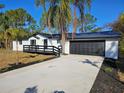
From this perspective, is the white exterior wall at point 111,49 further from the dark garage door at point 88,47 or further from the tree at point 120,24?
the tree at point 120,24

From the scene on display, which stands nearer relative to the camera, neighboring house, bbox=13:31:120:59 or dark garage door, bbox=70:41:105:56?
neighboring house, bbox=13:31:120:59

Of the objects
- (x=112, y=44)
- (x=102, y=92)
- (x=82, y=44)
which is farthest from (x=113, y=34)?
A: (x=102, y=92)

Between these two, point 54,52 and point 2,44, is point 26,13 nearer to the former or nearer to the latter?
point 2,44

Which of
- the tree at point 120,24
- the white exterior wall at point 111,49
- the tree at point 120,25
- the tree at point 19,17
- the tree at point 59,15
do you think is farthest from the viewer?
the tree at point 19,17

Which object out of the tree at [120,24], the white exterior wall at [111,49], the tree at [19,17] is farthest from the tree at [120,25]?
the tree at [19,17]

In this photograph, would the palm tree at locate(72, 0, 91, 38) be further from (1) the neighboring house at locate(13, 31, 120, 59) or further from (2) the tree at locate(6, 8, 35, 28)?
(2) the tree at locate(6, 8, 35, 28)

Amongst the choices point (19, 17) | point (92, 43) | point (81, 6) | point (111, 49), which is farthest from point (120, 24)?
point (19, 17)

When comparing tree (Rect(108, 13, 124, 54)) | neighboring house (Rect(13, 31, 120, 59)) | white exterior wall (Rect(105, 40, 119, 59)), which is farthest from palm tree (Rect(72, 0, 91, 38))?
tree (Rect(108, 13, 124, 54))

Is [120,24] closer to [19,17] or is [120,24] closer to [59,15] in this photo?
[59,15]

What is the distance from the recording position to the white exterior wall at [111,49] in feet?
57.7

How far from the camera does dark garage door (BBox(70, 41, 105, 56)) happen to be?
19.1 m

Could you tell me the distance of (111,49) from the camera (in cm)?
1800

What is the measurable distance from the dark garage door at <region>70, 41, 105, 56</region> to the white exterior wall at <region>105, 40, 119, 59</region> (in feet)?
2.03

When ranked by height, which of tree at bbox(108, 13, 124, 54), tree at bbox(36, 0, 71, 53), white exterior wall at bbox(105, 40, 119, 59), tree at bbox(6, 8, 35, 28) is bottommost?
white exterior wall at bbox(105, 40, 119, 59)
